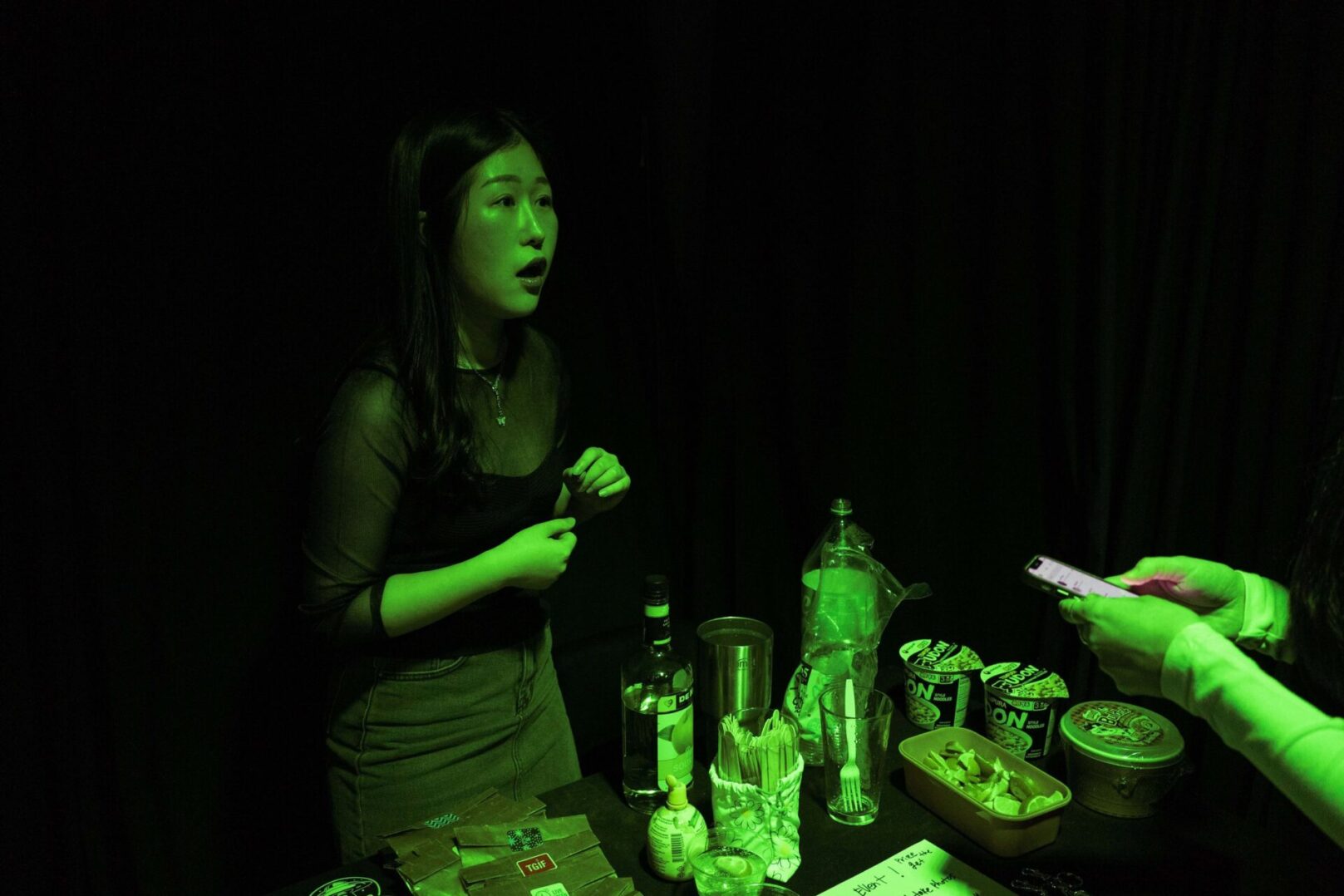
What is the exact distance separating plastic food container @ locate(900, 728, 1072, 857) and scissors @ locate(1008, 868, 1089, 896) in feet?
0.12

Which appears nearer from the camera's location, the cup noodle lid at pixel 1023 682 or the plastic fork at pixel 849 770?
the plastic fork at pixel 849 770

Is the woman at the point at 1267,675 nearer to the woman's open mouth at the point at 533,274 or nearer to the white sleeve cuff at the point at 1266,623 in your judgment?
the white sleeve cuff at the point at 1266,623

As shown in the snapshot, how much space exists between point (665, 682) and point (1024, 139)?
127 cm

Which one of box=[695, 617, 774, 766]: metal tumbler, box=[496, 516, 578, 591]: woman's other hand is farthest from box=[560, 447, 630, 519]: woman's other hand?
box=[695, 617, 774, 766]: metal tumbler

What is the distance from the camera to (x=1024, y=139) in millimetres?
1604

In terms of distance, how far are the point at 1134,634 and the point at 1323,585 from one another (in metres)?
0.17

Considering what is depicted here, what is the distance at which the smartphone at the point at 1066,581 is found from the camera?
0.99 metres

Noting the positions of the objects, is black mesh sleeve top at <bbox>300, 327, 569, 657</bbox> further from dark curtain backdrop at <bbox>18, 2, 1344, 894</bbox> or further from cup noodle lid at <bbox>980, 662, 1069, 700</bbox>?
cup noodle lid at <bbox>980, 662, 1069, 700</bbox>

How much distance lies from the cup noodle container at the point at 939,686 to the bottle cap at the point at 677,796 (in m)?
0.44

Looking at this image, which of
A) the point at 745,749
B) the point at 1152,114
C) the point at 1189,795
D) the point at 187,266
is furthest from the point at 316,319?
the point at 1189,795

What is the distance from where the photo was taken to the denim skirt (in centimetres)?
124

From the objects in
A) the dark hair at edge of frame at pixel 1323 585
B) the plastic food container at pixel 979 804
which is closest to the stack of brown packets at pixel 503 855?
the plastic food container at pixel 979 804

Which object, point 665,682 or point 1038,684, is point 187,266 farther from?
point 1038,684

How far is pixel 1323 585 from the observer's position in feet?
2.47
